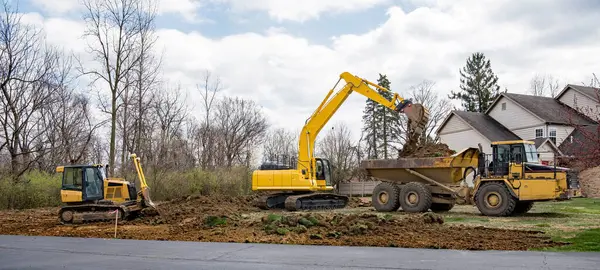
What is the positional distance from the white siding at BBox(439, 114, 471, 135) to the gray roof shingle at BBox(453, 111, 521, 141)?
55 cm

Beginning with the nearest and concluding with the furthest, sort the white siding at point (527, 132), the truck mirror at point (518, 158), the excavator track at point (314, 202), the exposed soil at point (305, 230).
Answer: the exposed soil at point (305, 230) < the truck mirror at point (518, 158) < the excavator track at point (314, 202) < the white siding at point (527, 132)

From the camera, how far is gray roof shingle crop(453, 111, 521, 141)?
42.0m

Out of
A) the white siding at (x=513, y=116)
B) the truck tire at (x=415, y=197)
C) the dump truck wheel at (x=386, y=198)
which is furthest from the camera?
the white siding at (x=513, y=116)

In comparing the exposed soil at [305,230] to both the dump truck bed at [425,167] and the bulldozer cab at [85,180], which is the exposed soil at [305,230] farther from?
the dump truck bed at [425,167]

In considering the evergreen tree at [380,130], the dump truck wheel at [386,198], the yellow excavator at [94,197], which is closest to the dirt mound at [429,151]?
the dump truck wheel at [386,198]

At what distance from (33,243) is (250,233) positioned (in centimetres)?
553

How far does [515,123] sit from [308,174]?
27752 millimetres

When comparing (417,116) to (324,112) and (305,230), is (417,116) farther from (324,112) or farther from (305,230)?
(305,230)

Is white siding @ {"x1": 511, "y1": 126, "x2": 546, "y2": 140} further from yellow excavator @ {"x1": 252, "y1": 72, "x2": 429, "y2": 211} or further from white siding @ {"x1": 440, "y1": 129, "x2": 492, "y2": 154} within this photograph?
yellow excavator @ {"x1": 252, "y1": 72, "x2": 429, "y2": 211}

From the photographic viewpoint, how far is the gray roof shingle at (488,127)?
4200cm

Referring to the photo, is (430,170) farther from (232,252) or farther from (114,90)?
(114,90)

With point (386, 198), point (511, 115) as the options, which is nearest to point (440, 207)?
point (386, 198)

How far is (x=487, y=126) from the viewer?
1724 inches

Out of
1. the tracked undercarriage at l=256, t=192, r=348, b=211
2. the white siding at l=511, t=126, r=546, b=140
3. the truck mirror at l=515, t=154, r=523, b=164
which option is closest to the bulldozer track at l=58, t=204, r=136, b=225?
the tracked undercarriage at l=256, t=192, r=348, b=211
